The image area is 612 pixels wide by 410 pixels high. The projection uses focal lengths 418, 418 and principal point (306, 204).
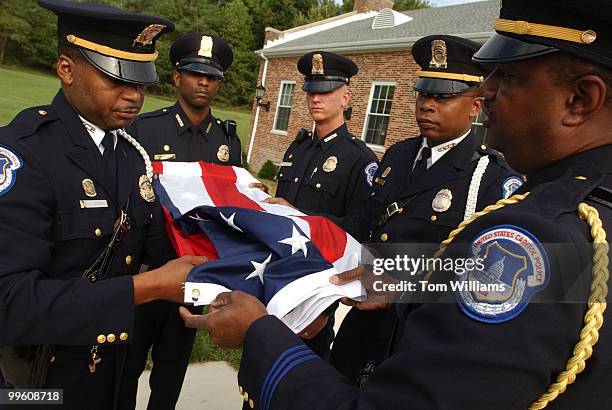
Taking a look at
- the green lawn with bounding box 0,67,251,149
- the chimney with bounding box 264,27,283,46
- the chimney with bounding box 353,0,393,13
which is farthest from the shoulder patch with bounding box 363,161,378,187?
the chimney with bounding box 353,0,393,13

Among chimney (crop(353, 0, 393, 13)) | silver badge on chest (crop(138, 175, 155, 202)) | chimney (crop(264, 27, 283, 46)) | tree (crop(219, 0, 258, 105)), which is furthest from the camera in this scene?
tree (crop(219, 0, 258, 105))

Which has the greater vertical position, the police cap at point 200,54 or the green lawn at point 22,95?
the police cap at point 200,54

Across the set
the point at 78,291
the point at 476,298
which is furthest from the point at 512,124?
the point at 78,291

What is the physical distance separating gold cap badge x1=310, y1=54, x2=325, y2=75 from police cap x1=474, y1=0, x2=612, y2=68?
3.21m

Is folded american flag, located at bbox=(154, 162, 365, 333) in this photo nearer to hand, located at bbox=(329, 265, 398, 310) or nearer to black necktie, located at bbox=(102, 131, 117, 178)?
hand, located at bbox=(329, 265, 398, 310)

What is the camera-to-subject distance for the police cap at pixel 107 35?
A: 1873 millimetres

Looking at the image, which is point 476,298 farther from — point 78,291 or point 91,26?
point 91,26

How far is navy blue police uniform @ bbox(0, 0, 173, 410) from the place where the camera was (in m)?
1.57

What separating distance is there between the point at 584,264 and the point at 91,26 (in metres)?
2.10

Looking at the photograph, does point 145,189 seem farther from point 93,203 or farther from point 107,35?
point 107,35

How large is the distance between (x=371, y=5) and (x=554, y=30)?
21727 millimetres

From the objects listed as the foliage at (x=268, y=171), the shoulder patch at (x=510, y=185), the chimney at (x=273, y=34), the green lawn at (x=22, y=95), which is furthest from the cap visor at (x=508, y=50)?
the chimney at (x=273, y=34)

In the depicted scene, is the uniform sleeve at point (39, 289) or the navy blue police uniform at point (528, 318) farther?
the uniform sleeve at point (39, 289)

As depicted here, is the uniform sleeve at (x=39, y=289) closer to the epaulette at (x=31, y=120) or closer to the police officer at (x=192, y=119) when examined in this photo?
the epaulette at (x=31, y=120)
